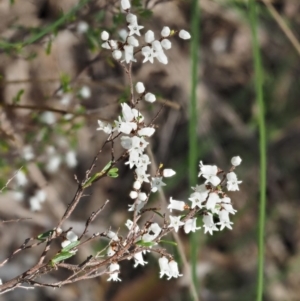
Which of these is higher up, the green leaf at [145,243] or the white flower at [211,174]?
the white flower at [211,174]

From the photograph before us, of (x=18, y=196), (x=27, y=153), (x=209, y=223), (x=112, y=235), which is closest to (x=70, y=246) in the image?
(x=112, y=235)

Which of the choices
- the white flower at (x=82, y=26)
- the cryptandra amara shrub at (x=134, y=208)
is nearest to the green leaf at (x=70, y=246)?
the cryptandra amara shrub at (x=134, y=208)

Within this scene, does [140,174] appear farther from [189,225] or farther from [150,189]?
[189,225]

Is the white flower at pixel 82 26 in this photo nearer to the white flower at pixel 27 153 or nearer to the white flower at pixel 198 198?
the white flower at pixel 27 153

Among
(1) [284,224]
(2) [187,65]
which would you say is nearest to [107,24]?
(2) [187,65]

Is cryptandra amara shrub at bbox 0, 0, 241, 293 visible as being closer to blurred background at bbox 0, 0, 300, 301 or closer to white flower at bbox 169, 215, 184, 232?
white flower at bbox 169, 215, 184, 232

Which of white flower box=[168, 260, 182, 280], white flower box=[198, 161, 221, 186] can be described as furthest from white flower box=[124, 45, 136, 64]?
white flower box=[168, 260, 182, 280]
